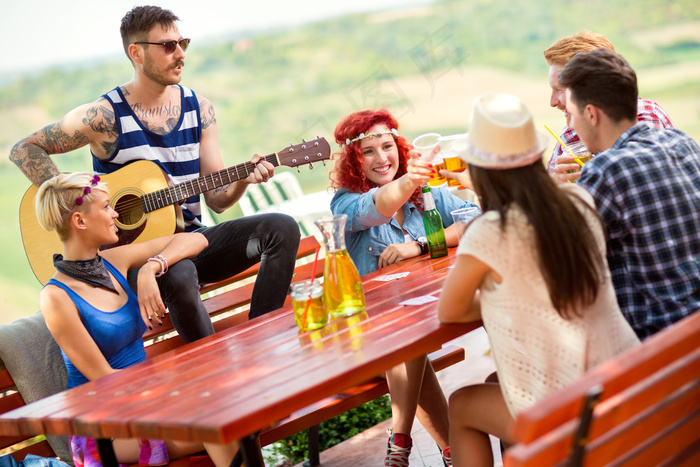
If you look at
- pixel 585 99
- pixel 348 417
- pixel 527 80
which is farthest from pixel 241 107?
pixel 585 99

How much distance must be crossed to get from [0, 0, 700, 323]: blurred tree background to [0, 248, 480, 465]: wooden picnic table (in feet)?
44.5

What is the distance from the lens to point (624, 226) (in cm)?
216

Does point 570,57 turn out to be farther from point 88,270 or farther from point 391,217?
point 88,270

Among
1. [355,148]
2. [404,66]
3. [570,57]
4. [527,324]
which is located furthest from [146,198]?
[404,66]

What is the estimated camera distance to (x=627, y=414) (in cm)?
141

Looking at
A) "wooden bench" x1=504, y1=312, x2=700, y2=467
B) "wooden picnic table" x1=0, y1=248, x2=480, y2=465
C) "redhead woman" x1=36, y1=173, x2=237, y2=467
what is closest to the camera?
"wooden bench" x1=504, y1=312, x2=700, y2=467

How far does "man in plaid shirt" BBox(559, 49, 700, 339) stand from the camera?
212 cm

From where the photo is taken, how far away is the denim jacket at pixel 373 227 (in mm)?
3293

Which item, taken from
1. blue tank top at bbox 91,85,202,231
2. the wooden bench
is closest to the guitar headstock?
blue tank top at bbox 91,85,202,231

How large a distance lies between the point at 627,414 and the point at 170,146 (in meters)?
2.72

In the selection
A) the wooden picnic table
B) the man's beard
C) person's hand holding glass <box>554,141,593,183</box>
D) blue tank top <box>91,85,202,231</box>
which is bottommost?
the wooden picnic table

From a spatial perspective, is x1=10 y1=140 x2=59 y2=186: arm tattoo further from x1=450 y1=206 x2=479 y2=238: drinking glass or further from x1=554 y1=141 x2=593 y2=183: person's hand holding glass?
x1=554 y1=141 x2=593 y2=183: person's hand holding glass

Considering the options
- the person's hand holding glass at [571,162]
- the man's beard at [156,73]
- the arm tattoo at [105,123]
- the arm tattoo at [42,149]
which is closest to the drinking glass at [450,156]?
the person's hand holding glass at [571,162]

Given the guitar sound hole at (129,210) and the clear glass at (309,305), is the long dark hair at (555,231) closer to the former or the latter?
the clear glass at (309,305)
